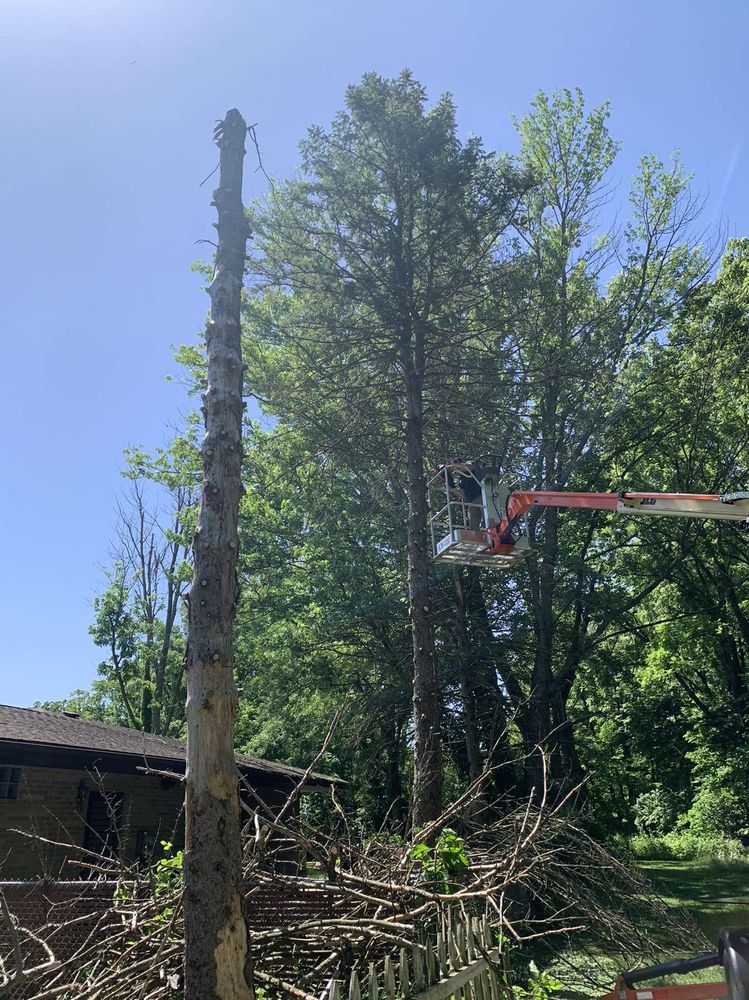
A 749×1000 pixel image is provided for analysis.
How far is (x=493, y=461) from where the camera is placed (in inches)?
464

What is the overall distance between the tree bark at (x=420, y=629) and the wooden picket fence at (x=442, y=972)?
3.59m

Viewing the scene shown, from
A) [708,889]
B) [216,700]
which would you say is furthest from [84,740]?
[708,889]

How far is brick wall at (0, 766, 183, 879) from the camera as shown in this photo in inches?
479

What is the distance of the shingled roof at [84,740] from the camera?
39.5ft

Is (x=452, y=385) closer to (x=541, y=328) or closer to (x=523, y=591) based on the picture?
(x=541, y=328)

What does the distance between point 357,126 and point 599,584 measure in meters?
11.6

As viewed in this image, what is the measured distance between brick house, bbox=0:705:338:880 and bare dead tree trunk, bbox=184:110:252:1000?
709cm

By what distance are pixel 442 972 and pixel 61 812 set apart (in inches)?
406

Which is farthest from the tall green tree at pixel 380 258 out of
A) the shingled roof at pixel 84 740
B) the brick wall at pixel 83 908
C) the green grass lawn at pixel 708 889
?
the green grass lawn at pixel 708 889

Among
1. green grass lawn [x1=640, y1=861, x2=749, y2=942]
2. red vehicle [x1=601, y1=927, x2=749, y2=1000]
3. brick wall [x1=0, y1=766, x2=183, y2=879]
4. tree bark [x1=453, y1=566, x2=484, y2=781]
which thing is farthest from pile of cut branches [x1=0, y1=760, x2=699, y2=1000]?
tree bark [x1=453, y1=566, x2=484, y2=781]

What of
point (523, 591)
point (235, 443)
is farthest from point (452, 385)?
point (235, 443)

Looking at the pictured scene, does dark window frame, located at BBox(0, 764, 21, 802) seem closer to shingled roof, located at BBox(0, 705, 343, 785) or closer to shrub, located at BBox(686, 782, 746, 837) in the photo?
shingled roof, located at BBox(0, 705, 343, 785)

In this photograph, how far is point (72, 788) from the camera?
13.5 m

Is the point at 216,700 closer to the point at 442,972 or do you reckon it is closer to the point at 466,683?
the point at 442,972
